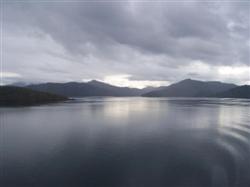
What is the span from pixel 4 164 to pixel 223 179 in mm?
23447

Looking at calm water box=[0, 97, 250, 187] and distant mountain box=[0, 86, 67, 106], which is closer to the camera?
calm water box=[0, 97, 250, 187]

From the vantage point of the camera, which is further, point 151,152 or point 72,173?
point 151,152

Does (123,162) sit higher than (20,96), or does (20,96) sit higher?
(20,96)

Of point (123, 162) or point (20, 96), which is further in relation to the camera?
point (20, 96)

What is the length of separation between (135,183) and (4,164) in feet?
49.2

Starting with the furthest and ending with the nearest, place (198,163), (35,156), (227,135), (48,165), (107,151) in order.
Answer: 1. (227,135)
2. (107,151)
3. (35,156)
4. (198,163)
5. (48,165)

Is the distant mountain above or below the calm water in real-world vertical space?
above

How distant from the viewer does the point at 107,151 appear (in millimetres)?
22891

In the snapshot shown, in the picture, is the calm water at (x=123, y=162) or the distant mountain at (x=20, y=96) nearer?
the calm water at (x=123, y=162)

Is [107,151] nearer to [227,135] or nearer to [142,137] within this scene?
[142,137]

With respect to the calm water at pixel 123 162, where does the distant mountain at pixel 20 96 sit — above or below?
above

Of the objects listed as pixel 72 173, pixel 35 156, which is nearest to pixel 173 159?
pixel 72 173

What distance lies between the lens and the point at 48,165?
1833cm

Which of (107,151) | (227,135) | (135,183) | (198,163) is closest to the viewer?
(135,183)
